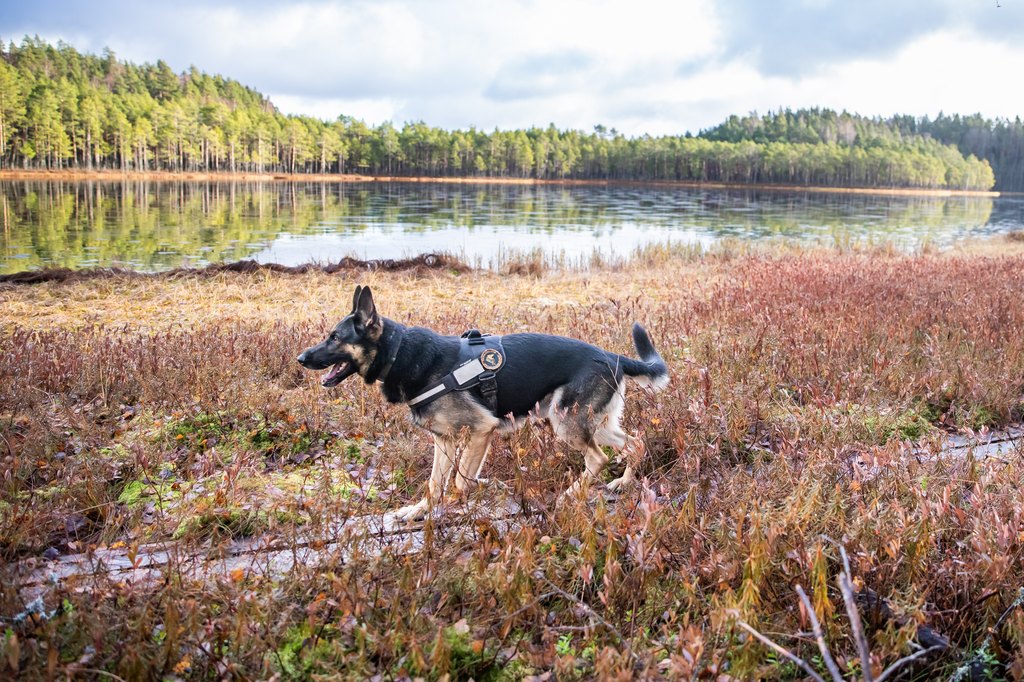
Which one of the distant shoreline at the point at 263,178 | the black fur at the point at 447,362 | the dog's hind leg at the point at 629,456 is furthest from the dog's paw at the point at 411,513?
the distant shoreline at the point at 263,178

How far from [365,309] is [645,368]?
205cm

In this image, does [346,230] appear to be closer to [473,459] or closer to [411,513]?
[473,459]

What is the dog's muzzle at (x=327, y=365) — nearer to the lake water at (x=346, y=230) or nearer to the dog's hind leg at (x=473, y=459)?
the dog's hind leg at (x=473, y=459)

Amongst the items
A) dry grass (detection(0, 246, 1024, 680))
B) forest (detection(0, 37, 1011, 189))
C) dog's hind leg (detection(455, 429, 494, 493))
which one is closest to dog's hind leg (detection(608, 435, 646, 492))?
dry grass (detection(0, 246, 1024, 680))

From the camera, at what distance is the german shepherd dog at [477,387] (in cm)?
458

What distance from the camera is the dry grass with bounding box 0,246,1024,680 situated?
274cm

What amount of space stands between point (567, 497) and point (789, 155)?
160 meters

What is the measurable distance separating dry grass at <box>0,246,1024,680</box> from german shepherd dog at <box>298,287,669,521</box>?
0.90 feet

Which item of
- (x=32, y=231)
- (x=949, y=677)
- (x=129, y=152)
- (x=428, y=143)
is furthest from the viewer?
(x=428, y=143)

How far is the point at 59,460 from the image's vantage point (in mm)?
5168

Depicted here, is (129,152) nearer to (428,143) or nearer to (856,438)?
(428,143)

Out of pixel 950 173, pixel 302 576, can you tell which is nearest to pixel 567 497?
pixel 302 576

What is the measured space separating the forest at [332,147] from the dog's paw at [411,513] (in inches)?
4409

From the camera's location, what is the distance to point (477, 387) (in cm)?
462
